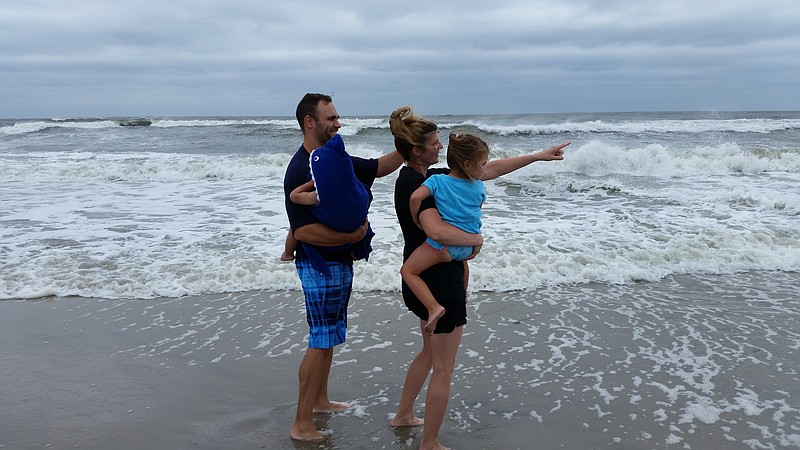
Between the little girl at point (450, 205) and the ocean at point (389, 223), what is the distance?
11.5ft

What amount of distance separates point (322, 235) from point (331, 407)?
1241 mm

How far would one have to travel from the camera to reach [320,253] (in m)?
3.40

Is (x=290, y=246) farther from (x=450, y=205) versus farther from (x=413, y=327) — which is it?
(x=413, y=327)

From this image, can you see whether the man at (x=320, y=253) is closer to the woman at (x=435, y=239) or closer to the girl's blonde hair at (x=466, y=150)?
the woman at (x=435, y=239)

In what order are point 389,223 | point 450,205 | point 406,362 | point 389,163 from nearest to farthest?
point 450,205
point 389,163
point 406,362
point 389,223

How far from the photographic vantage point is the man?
10.9 ft

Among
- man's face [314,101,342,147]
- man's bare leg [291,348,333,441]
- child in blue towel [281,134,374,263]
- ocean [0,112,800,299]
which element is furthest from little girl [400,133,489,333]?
ocean [0,112,800,299]

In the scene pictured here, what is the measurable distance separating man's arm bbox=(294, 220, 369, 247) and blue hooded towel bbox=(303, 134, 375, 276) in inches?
1.2

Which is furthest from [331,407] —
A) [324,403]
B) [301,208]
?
[301,208]

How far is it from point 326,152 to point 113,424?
2162 mm

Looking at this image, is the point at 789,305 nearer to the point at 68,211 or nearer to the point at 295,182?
the point at 295,182

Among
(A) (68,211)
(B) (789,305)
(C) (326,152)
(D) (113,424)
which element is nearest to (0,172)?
(A) (68,211)

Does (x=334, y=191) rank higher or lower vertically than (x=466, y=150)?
lower

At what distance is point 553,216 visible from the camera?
33.1 ft
